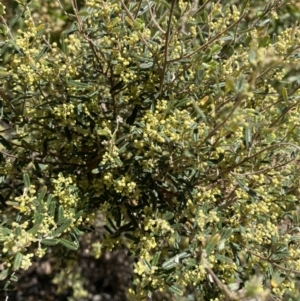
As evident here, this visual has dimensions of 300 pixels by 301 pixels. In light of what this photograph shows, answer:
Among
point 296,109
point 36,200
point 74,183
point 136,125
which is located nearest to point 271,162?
point 296,109

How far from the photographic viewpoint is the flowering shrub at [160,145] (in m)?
1.47

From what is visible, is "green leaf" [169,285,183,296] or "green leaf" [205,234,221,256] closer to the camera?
"green leaf" [205,234,221,256]

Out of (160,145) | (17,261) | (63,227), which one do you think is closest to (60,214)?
(63,227)

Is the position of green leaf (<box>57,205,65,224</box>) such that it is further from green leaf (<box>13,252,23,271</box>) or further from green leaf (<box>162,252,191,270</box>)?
green leaf (<box>162,252,191,270</box>)

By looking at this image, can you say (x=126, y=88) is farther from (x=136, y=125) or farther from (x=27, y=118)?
(x=27, y=118)

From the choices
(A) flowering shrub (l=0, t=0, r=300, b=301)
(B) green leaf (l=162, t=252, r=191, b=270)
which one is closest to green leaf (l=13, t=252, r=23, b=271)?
(A) flowering shrub (l=0, t=0, r=300, b=301)

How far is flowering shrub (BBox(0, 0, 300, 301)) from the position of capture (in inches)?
57.8

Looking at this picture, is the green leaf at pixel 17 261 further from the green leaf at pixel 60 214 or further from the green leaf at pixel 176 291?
the green leaf at pixel 176 291

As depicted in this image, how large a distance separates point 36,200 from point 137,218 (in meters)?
0.43

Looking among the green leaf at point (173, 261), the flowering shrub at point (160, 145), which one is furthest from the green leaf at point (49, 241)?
the green leaf at point (173, 261)

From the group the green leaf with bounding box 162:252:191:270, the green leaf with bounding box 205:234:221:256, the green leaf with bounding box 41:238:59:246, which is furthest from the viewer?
the green leaf with bounding box 162:252:191:270

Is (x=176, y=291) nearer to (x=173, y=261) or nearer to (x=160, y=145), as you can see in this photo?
(x=173, y=261)

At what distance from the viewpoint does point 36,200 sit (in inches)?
57.1

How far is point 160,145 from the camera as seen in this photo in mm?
1563
